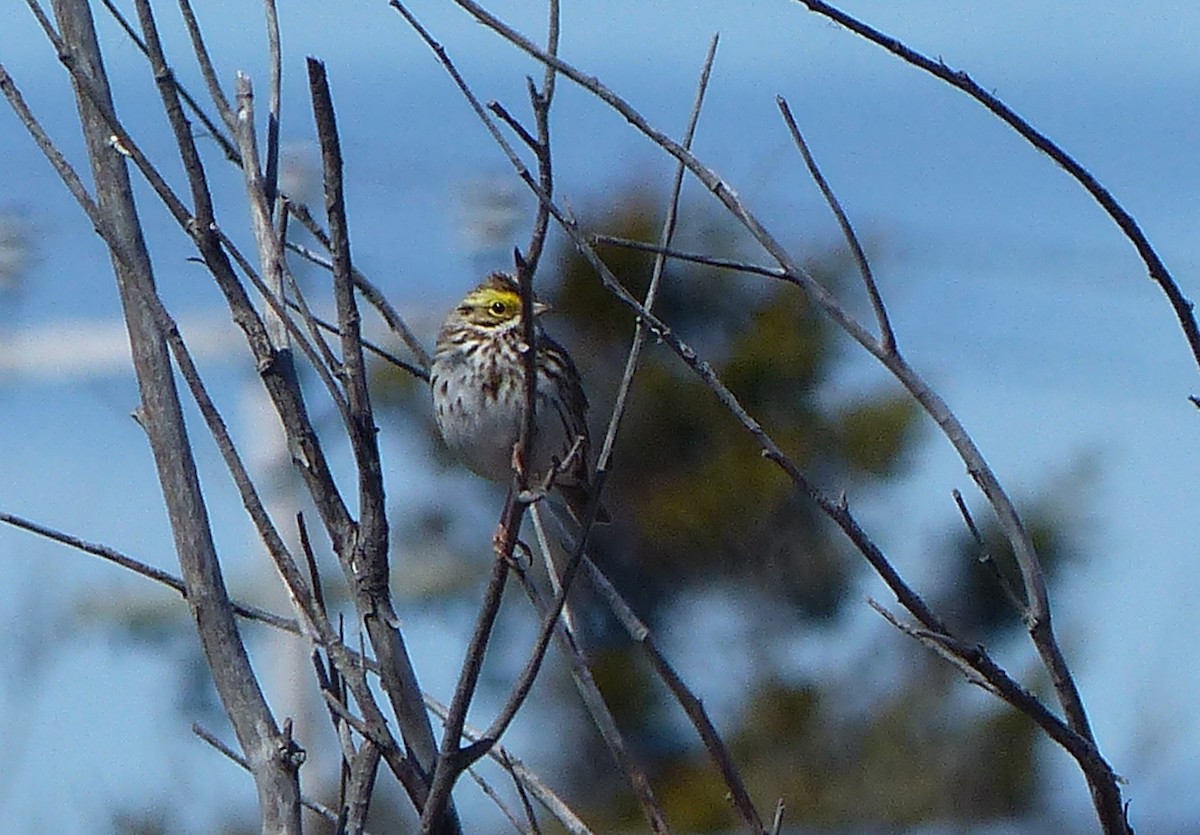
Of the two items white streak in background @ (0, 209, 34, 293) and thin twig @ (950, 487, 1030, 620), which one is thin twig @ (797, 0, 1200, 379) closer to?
thin twig @ (950, 487, 1030, 620)

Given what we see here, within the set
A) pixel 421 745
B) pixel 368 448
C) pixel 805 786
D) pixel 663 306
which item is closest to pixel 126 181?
pixel 368 448

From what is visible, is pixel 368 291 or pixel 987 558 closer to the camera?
pixel 987 558

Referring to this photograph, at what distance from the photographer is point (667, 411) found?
14336 millimetres

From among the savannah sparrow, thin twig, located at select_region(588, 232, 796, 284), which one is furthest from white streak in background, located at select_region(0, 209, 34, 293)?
thin twig, located at select_region(588, 232, 796, 284)

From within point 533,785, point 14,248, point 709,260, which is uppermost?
point 14,248

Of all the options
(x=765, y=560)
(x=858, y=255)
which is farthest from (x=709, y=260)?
(x=765, y=560)

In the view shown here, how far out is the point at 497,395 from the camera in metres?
4.66

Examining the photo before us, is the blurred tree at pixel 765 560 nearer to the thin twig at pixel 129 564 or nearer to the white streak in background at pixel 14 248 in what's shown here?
the white streak in background at pixel 14 248

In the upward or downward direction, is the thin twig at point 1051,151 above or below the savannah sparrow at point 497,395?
below

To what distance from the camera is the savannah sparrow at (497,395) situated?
4625mm

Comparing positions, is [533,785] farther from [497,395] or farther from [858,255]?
[497,395]

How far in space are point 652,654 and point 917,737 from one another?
12234mm

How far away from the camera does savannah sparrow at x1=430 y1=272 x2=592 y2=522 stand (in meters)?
4.62

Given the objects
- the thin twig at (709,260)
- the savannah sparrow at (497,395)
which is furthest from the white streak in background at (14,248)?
the thin twig at (709,260)
